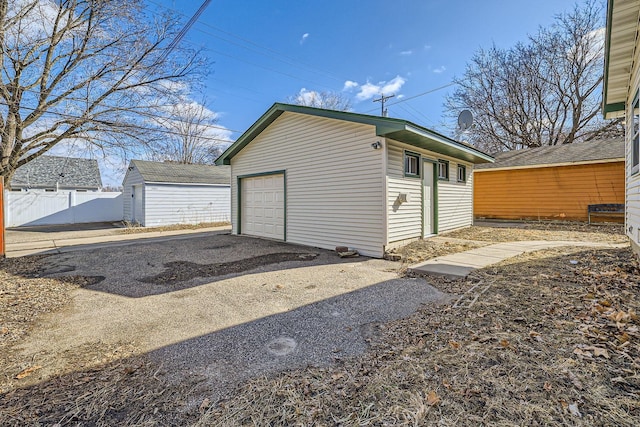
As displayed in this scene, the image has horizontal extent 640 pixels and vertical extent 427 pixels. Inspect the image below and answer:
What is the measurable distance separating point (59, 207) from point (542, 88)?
30.1m

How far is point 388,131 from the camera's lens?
249 inches

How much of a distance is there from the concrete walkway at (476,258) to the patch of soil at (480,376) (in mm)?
1654

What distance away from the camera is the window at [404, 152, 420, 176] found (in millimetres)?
7724

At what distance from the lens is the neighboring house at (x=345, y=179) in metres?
6.93

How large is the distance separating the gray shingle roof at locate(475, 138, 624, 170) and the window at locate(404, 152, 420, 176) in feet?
26.3

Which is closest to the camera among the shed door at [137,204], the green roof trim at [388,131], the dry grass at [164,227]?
the green roof trim at [388,131]

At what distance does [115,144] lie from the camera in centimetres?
1227

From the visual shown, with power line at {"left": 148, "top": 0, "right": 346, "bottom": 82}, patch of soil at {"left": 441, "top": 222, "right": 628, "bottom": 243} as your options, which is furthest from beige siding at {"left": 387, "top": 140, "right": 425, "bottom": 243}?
power line at {"left": 148, "top": 0, "right": 346, "bottom": 82}

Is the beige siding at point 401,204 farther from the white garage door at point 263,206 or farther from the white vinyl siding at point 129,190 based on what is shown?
the white vinyl siding at point 129,190

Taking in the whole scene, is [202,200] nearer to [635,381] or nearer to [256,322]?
[256,322]

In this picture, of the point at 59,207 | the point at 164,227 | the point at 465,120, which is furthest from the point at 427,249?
the point at 59,207

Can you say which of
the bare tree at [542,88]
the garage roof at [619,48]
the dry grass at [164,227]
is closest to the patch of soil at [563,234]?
the garage roof at [619,48]

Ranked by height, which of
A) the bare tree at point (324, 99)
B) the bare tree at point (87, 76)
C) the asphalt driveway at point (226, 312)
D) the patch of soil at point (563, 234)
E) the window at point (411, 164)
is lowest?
the asphalt driveway at point (226, 312)

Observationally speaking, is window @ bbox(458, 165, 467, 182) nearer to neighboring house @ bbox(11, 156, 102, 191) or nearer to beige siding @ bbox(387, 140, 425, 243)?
beige siding @ bbox(387, 140, 425, 243)
